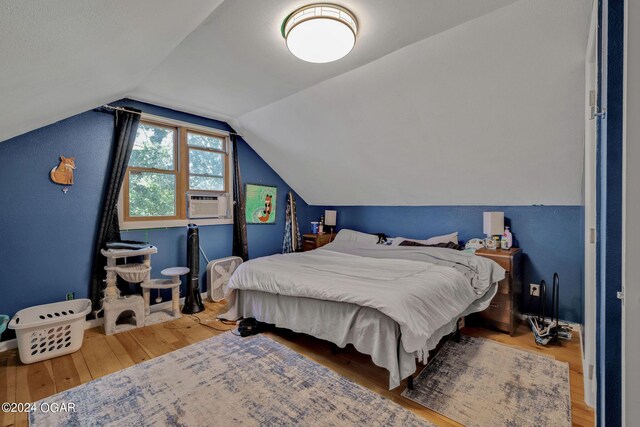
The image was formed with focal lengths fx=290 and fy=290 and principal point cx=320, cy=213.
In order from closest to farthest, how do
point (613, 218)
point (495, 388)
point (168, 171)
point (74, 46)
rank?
1. point (613, 218)
2. point (74, 46)
3. point (495, 388)
4. point (168, 171)

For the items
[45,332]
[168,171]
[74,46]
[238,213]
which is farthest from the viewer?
[238,213]

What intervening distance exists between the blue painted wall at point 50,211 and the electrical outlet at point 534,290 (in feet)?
13.9

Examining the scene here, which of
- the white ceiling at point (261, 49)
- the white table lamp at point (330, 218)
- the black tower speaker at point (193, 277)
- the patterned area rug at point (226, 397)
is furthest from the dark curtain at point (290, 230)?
the patterned area rug at point (226, 397)

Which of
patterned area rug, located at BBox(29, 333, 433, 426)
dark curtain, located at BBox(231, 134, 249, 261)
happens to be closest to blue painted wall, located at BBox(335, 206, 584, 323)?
patterned area rug, located at BBox(29, 333, 433, 426)

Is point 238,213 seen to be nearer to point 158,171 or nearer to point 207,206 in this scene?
point 207,206

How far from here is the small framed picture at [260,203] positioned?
425 centimetres

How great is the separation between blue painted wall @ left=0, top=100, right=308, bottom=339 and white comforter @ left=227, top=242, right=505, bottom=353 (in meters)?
1.55

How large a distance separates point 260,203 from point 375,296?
9.50 feet

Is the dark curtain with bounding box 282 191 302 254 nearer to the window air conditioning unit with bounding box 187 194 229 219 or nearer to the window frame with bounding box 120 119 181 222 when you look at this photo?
the window air conditioning unit with bounding box 187 194 229 219

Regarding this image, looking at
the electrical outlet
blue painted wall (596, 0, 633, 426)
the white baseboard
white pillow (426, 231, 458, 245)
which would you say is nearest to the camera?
blue painted wall (596, 0, 633, 426)

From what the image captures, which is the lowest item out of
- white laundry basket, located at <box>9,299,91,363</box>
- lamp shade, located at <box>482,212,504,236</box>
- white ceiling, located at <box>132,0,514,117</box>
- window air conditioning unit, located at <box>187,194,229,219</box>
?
white laundry basket, located at <box>9,299,91,363</box>

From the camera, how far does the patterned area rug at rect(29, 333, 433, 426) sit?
164 cm

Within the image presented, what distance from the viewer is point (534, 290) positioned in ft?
10.1

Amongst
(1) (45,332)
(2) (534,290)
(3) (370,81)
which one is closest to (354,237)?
(2) (534,290)
